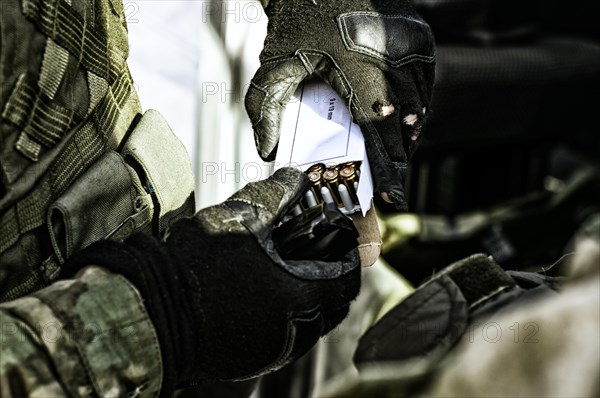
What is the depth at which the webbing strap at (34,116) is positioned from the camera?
4.17 ft

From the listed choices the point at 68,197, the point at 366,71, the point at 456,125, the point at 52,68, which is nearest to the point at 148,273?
the point at 68,197

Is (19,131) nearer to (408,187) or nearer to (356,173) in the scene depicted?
(356,173)

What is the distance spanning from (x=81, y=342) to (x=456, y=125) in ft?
8.12

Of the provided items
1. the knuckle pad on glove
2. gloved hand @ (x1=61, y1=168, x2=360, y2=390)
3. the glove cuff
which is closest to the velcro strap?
gloved hand @ (x1=61, y1=168, x2=360, y2=390)

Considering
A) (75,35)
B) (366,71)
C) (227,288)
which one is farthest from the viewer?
(366,71)

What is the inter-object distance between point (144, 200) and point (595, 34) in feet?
11.0

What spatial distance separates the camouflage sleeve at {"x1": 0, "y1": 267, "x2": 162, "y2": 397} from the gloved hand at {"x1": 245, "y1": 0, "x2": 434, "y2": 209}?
0.66 metres

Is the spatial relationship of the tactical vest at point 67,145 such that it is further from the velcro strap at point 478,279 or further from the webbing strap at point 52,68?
the velcro strap at point 478,279

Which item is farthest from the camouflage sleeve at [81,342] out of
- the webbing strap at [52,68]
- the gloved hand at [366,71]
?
the gloved hand at [366,71]

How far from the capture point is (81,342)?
112cm

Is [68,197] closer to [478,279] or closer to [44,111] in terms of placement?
[44,111]

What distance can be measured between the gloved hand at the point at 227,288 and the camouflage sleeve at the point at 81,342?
3 centimetres

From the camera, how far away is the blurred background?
246 centimetres

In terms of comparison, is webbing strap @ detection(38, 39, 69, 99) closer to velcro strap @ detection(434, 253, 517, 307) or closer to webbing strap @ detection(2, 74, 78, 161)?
webbing strap @ detection(2, 74, 78, 161)
